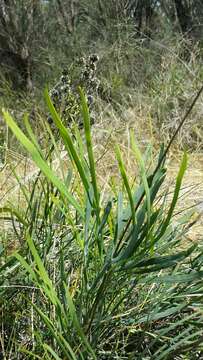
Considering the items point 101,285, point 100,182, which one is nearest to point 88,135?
point 101,285

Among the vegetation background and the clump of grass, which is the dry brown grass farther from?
the clump of grass

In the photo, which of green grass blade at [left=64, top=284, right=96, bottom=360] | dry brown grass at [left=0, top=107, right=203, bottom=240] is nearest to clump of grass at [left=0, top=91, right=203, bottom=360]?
green grass blade at [left=64, top=284, right=96, bottom=360]

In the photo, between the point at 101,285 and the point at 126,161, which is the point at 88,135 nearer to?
the point at 101,285

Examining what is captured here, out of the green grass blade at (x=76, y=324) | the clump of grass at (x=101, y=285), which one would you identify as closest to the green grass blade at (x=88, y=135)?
the clump of grass at (x=101, y=285)

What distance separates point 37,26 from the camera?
583 cm

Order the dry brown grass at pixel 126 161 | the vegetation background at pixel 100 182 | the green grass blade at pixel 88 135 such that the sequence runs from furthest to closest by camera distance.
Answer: the dry brown grass at pixel 126 161
the vegetation background at pixel 100 182
the green grass blade at pixel 88 135

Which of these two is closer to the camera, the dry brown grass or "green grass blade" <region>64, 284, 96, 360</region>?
"green grass blade" <region>64, 284, 96, 360</region>

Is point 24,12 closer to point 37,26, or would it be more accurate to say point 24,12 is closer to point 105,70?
point 37,26

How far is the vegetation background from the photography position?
73cm

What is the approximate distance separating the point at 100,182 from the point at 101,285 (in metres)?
1.50

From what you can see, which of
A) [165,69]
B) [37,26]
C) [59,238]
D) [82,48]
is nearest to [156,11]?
[82,48]

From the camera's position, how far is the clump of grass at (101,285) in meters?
0.71

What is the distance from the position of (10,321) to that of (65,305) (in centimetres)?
16

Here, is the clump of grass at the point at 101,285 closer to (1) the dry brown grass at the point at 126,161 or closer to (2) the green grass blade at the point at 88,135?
(2) the green grass blade at the point at 88,135
